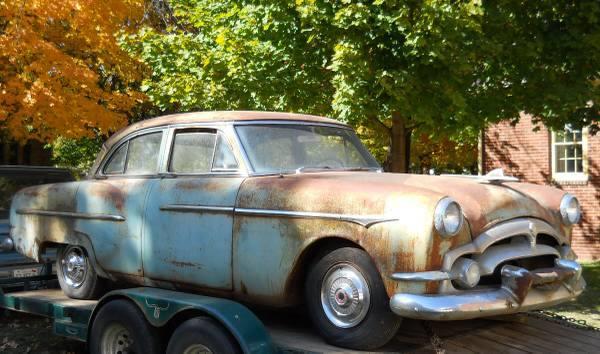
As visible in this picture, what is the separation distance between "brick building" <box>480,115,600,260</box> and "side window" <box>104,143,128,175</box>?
37.9 ft

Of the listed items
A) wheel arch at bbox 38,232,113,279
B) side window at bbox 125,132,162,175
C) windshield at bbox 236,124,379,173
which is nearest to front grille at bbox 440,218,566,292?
windshield at bbox 236,124,379,173

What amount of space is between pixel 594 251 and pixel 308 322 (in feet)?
42.3

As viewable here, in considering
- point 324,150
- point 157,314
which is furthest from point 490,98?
point 157,314

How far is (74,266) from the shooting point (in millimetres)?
5621

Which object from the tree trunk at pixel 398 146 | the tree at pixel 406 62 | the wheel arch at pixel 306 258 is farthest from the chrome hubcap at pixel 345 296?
the tree trunk at pixel 398 146

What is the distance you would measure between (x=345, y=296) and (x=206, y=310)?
0.85 m

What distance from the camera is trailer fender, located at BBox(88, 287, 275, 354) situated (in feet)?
12.2

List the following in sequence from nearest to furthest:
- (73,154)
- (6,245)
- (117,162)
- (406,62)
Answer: (117,162) < (6,245) < (406,62) < (73,154)

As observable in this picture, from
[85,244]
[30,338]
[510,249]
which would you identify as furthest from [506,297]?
[30,338]

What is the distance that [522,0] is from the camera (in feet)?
30.7

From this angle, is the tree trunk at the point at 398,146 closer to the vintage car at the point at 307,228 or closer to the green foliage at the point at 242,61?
the green foliage at the point at 242,61

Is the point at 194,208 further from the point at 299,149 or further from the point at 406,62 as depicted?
the point at 406,62

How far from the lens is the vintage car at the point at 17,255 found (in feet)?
21.1

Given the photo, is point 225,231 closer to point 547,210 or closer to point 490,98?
point 547,210
